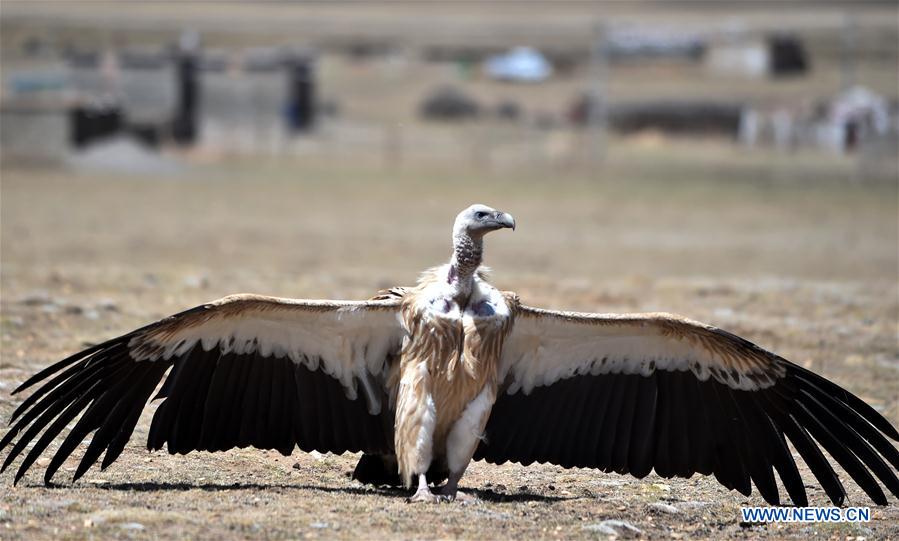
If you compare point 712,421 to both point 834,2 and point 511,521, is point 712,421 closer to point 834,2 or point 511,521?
point 511,521

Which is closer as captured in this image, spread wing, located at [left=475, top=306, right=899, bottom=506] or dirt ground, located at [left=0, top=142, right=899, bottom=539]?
dirt ground, located at [left=0, top=142, right=899, bottom=539]

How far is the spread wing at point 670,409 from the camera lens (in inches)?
265

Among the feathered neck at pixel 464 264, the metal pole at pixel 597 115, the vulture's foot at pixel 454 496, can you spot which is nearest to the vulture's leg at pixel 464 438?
the vulture's foot at pixel 454 496

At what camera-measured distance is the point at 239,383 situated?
6805mm

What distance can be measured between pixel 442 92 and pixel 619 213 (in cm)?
2188

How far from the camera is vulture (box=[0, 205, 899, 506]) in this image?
661 centimetres

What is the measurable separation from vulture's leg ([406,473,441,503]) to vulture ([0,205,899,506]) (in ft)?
0.04

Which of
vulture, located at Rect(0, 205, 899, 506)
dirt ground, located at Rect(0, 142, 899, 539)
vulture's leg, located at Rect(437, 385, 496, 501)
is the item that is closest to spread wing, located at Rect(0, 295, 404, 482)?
vulture, located at Rect(0, 205, 899, 506)

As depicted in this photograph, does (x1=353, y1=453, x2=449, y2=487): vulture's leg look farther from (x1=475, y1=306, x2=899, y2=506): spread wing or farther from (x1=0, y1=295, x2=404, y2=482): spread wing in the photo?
(x1=475, y1=306, x2=899, y2=506): spread wing

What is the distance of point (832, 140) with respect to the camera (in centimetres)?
3052

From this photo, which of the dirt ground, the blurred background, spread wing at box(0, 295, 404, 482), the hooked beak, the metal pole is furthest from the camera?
the metal pole

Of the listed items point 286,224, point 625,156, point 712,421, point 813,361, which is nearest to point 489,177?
point 625,156

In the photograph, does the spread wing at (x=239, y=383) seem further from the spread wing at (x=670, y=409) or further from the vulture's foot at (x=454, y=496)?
the spread wing at (x=670, y=409)

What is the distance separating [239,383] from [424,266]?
9.08 m
